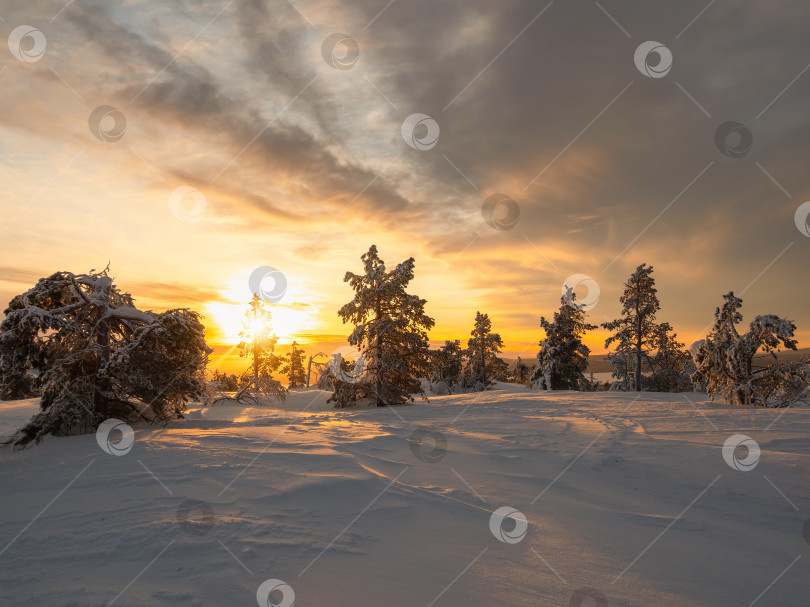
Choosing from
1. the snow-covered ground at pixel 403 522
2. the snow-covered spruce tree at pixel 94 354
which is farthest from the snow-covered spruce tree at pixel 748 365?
the snow-covered spruce tree at pixel 94 354

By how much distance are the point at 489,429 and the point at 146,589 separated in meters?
10.1

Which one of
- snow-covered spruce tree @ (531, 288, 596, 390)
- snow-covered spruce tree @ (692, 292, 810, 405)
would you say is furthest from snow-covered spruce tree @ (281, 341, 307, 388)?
snow-covered spruce tree @ (692, 292, 810, 405)

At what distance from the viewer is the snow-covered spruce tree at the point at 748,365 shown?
15984mm

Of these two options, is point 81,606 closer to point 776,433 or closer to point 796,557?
point 796,557

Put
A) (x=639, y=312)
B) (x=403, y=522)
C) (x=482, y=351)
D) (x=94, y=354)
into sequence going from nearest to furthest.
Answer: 1. (x=403, y=522)
2. (x=94, y=354)
3. (x=639, y=312)
4. (x=482, y=351)

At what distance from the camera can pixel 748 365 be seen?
55.5 feet

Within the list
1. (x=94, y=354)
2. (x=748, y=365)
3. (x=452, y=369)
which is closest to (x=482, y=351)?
(x=452, y=369)

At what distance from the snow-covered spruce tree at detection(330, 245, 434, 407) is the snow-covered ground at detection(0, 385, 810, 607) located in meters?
12.9

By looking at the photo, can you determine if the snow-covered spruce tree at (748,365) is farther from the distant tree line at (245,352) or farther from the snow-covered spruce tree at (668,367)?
the snow-covered spruce tree at (668,367)

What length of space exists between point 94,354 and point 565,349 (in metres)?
32.7

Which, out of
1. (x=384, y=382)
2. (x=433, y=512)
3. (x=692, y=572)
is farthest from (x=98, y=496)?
(x=384, y=382)

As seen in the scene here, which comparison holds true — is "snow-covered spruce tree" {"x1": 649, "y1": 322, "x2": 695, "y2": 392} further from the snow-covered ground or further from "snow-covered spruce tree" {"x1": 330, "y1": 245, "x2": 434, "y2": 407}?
the snow-covered ground

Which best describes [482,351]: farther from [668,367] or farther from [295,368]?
[295,368]

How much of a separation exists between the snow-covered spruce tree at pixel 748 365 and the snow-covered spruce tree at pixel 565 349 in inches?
614
